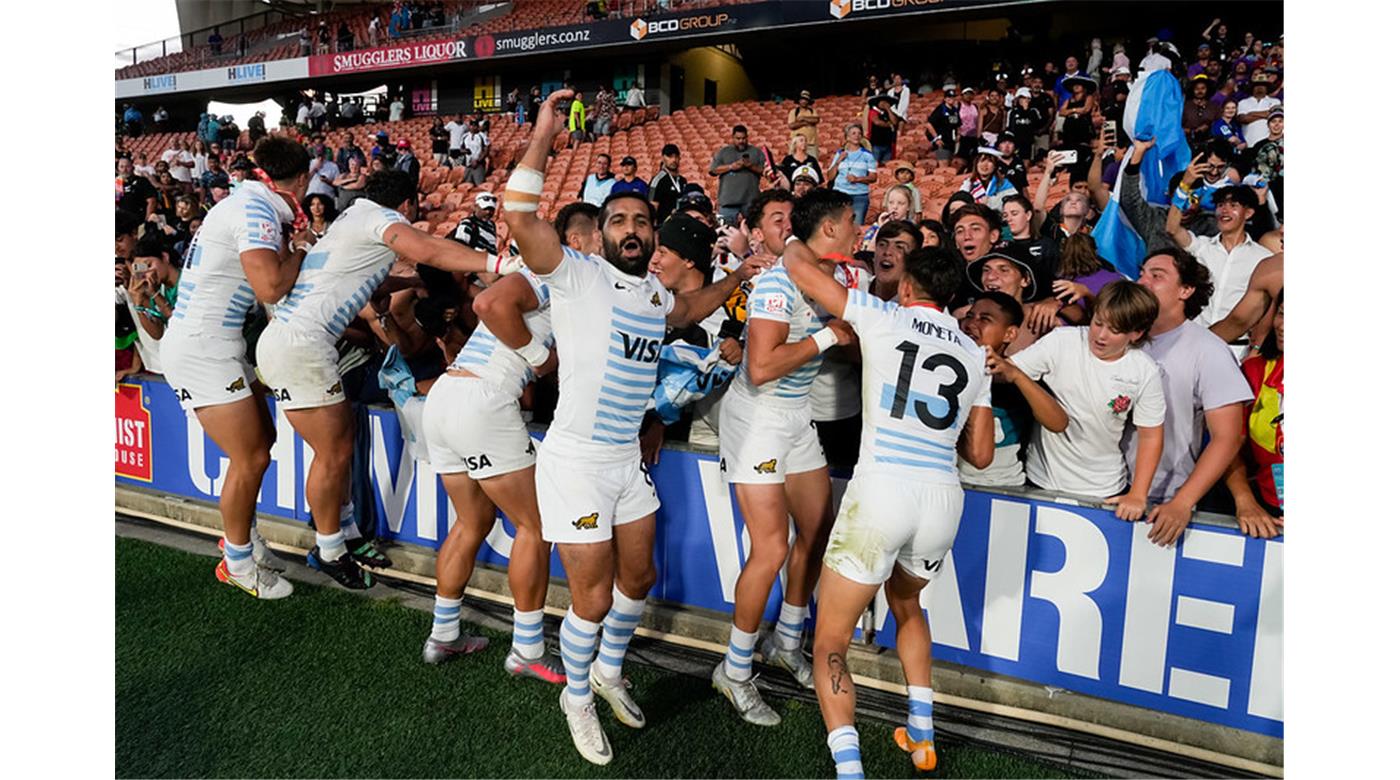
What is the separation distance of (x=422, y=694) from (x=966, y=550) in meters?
2.36

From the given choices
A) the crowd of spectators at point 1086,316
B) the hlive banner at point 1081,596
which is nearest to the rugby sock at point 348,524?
the crowd of spectators at point 1086,316

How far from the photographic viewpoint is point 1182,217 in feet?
20.6

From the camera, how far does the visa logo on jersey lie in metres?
3.39

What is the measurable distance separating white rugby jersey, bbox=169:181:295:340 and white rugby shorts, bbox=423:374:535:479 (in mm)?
1369

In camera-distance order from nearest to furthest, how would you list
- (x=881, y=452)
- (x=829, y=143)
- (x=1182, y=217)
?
(x=881, y=452) < (x=1182, y=217) < (x=829, y=143)

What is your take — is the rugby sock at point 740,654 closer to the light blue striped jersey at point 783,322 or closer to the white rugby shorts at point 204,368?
the light blue striped jersey at point 783,322

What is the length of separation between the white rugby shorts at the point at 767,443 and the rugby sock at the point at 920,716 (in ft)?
3.19

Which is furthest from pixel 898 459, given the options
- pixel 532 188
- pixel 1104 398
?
pixel 532 188

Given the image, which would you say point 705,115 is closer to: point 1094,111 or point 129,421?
point 1094,111

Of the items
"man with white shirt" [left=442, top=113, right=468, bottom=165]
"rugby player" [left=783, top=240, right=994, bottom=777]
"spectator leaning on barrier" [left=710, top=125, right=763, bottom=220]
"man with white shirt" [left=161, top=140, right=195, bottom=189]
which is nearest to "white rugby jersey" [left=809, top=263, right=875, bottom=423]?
"rugby player" [left=783, top=240, right=994, bottom=777]

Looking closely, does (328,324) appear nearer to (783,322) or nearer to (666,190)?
(783,322)

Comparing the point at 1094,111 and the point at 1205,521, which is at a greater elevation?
the point at 1094,111

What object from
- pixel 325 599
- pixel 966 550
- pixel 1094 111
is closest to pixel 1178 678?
pixel 966 550

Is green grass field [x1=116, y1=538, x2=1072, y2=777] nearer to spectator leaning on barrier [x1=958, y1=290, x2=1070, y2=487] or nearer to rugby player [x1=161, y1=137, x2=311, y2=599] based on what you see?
rugby player [x1=161, y1=137, x2=311, y2=599]
